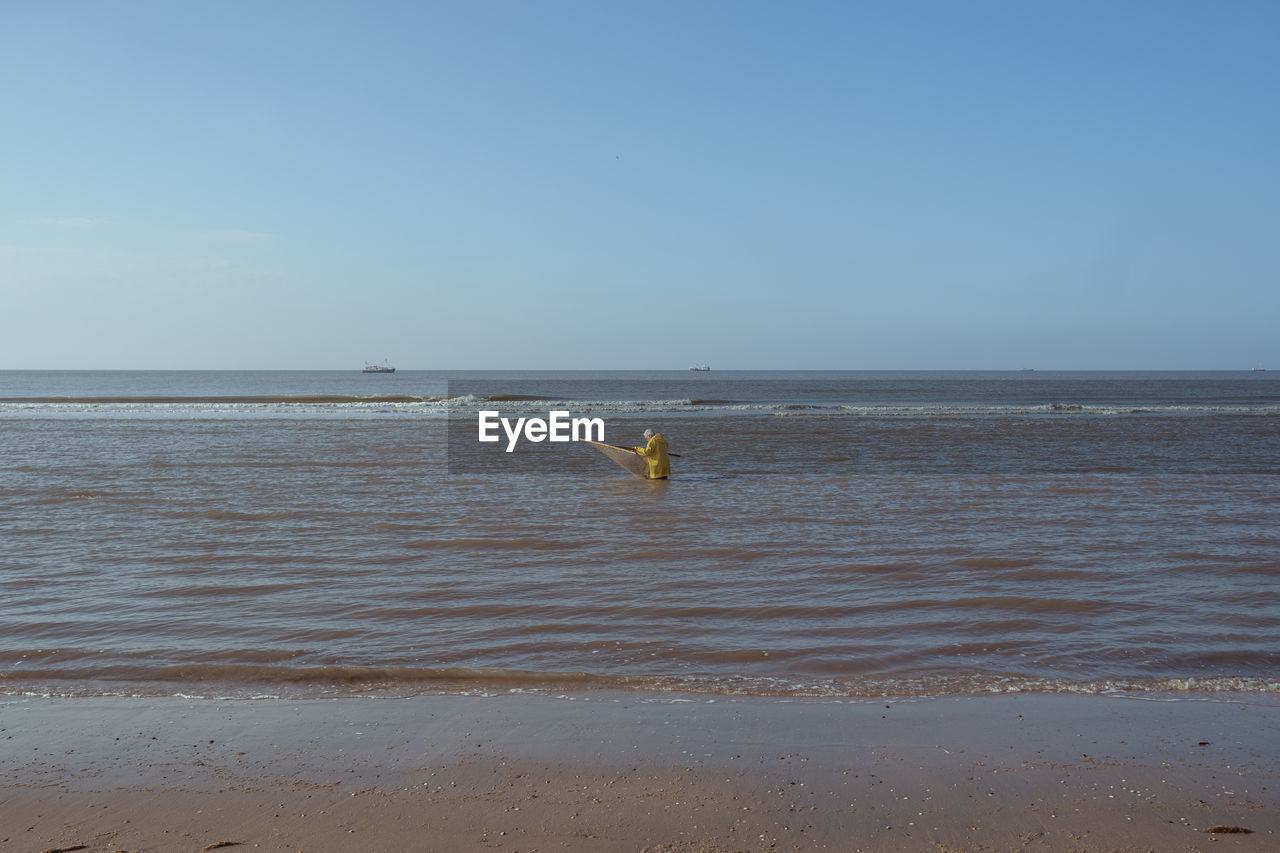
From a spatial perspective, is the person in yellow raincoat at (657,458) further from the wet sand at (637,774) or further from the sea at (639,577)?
the wet sand at (637,774)

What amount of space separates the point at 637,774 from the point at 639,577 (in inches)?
186

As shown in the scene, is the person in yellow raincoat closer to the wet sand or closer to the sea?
the sea

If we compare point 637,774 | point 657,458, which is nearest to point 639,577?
point 637,774

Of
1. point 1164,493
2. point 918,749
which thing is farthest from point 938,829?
point 1164,493

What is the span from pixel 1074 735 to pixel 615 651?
3.20 meters

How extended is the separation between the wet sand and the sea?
1.46 feet

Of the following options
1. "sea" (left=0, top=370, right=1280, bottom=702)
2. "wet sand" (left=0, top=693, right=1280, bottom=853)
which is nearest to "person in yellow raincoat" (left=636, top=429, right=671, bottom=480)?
"sea" (left=0, top=370, right=1280, bottom=702)

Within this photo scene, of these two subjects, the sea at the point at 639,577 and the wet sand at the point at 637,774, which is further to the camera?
the sea at the point at 639,577

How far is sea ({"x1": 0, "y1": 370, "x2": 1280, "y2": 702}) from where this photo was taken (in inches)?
247

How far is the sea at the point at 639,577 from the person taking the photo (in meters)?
6.26

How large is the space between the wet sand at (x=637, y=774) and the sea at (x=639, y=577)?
17.5 inches

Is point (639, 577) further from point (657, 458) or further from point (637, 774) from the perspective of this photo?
point (657, 458)

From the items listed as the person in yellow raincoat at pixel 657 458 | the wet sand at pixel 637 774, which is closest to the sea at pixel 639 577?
the wet sand at pixel 637 774

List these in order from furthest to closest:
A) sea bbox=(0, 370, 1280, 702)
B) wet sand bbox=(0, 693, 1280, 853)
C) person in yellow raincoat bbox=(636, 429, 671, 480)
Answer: person in yellow raincoat bbox=(636, 429, 671, 480) < sea bbox=(0, 370, 1280, 702) < wet sand bbox=(0, 693, 1280, 853)
